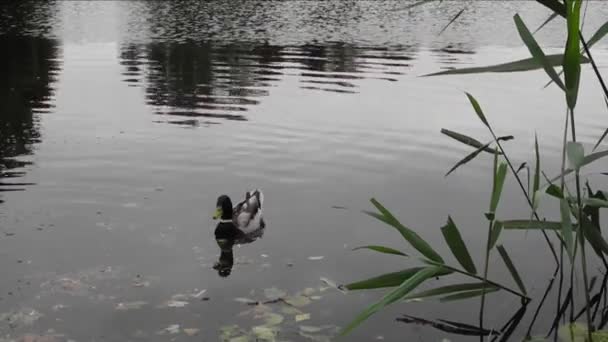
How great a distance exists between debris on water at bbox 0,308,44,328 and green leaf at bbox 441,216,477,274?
161 inches

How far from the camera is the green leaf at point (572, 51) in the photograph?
4.57 m

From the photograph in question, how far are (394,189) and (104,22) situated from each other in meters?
30.6

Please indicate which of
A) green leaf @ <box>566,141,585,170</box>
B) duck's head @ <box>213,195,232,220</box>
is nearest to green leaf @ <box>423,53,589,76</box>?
green leaf @ <box>566,141,585,170</box>

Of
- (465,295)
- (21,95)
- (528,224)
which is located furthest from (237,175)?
(21,95)

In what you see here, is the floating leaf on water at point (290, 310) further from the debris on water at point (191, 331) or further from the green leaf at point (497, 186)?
the green leaf at point (497, 186)

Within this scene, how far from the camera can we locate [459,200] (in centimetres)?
1080

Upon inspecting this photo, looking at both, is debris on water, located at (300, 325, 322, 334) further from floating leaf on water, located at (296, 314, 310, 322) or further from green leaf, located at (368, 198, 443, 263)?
green leaf, located at (368, 198, 443, 263)

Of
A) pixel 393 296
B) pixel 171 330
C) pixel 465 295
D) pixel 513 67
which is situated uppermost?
pixel 513 67

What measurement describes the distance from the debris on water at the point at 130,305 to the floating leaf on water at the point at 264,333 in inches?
51.6

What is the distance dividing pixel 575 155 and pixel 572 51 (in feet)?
2.81

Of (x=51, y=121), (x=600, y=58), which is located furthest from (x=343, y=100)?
(x=600, y=58)

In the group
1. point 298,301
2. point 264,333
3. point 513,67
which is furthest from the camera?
point 298,301

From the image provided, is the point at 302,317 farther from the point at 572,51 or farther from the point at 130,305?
the point at 572,51

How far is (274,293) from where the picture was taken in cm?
761
